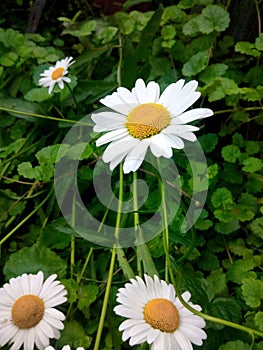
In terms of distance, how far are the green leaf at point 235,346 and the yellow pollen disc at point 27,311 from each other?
0.76 ft

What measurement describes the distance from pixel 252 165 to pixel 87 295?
358mm

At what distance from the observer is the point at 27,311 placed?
535mm

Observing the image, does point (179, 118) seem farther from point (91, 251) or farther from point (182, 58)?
point (182, 58)

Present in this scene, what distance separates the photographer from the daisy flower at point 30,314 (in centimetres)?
53

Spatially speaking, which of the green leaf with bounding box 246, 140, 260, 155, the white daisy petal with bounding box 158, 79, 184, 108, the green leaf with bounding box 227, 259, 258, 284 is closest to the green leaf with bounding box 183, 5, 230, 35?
the green leaf with bounding box 246, 140, 260, 155

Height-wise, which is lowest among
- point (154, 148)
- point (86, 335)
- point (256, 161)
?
point (86, 335)

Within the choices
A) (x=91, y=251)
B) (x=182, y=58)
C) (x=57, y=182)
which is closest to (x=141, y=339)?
(x=91, y=251)

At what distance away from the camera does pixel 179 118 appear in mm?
533

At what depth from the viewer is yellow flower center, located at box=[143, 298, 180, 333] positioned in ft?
1.60

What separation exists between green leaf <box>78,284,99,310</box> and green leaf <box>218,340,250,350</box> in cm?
19

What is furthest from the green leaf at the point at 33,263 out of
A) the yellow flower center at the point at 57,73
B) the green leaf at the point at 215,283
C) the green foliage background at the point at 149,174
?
the yellow flower center at the point at 57,73

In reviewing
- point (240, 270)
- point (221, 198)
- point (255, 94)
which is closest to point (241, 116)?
point (255, 94)

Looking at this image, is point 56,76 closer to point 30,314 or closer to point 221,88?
point 221,88

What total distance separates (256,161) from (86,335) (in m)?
0.41
